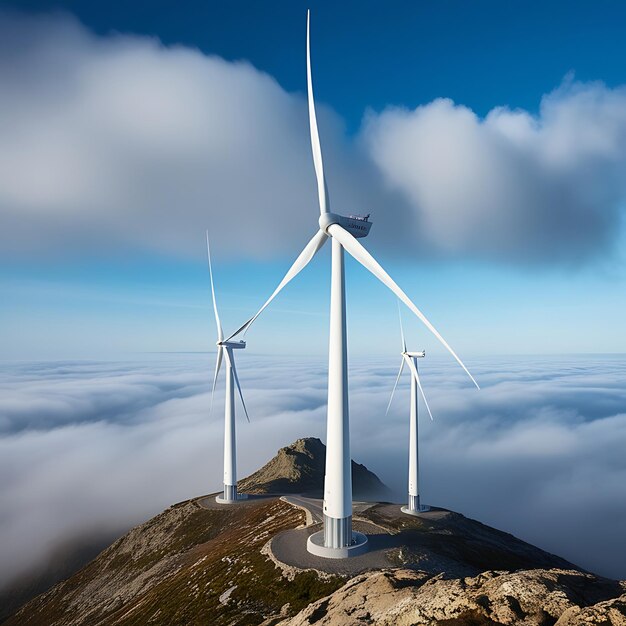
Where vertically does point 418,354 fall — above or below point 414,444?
above

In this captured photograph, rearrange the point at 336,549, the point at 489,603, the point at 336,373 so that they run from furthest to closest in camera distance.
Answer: the point at 336,549, the point at 336,373, the point at 489,603

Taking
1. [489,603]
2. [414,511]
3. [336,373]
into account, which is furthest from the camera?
[414,511]

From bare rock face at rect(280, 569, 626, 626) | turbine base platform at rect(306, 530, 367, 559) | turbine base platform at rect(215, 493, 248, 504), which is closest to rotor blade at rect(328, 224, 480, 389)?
bare rock face at rect(280, 569, 626, 626)

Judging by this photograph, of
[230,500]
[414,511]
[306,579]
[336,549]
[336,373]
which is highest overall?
[336,373]

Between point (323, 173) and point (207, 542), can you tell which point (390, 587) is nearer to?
point (323, 173)

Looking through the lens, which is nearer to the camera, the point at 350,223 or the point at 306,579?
the point at 306,579

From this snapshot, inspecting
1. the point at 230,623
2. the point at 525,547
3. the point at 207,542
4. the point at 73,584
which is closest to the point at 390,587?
the point at 230,623

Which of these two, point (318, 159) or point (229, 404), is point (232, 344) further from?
point (318, 159)

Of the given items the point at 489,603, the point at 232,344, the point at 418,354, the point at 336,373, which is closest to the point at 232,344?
the point at 232,344
